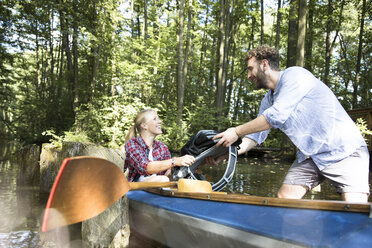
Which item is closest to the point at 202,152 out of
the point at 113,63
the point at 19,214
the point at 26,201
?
the point at 19,214

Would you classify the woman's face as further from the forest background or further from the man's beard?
the forest background

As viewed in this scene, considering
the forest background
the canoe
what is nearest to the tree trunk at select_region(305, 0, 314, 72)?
the forest background

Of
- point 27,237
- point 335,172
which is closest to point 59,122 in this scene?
point 27,237

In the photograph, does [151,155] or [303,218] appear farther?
[151,155]

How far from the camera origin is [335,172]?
7.14 feet

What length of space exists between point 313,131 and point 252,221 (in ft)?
2.98

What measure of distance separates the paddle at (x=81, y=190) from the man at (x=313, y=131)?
45.9 inches

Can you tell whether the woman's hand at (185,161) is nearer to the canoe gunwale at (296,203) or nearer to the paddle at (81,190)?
the canoe gunwale at (296,203)

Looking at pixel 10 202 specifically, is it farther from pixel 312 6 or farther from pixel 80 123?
pixel 312 6

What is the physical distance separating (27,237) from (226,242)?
2492 millimetres

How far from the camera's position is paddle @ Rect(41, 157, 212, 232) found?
1696mm

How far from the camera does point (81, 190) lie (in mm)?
1951

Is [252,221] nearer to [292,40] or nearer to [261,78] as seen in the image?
[261,78]

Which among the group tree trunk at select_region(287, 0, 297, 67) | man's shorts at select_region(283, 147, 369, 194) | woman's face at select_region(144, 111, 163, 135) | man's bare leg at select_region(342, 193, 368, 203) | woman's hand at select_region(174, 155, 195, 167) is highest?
tree trunk at select_region(287, 0, 297, 67)
